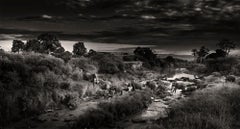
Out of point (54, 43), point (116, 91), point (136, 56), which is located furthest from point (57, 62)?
point (136, 56)

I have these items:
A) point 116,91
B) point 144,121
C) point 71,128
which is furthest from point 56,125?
point 116,91

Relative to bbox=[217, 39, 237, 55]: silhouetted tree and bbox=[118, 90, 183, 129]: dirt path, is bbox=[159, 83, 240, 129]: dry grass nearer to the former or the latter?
bbox=[118, 90, 183, 129]: dirt path

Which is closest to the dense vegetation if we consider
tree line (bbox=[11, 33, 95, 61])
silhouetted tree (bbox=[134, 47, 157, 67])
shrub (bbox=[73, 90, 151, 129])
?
shrub (bbox=[73, 90, 151, 129])

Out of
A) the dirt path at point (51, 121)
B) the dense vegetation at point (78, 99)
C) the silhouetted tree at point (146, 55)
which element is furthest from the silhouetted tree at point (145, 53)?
the dirt path at point (51, 121)

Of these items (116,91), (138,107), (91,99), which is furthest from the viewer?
(116,91)

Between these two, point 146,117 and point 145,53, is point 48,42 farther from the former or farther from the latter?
point 146,117

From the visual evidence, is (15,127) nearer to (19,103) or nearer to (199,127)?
(19,103)

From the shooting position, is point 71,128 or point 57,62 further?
point 57,62

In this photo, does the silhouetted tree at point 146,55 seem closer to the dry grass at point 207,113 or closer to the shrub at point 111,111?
the shrub at point 111,111

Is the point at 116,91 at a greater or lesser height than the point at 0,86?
lesser

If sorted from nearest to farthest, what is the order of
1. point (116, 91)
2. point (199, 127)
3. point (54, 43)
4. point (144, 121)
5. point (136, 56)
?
1. point (199, 127)
2. point (144, 121)
3. point (116, 91)
4. point (54, 43)
5. point (136, 56)

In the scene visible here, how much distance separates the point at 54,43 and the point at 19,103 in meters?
35.1

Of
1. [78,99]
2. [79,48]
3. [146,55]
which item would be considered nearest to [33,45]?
[79,48]

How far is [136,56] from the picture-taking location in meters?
66.8
